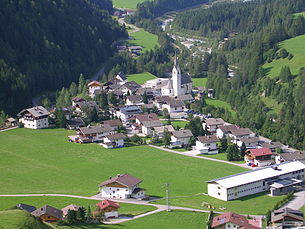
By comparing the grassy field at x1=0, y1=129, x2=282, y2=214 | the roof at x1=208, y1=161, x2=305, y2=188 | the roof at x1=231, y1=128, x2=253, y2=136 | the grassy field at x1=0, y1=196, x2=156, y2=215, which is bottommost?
the grassy field at x1=0, y1=129, x2=282, y2=214

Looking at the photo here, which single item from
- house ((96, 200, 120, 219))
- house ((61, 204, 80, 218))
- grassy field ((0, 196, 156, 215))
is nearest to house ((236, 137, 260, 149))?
grassy field ((0, 196, 156, 215))

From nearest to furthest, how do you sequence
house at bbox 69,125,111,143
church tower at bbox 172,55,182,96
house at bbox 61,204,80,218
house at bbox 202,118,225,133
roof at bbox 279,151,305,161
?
1. house at bbox 61,204,80,218
2. roof at bbox 279,151,305,161
3. house at bbox 69,125,111,143
4. house at bbox 202,118,225,133
5. church tower at bbox 172,55,182,96

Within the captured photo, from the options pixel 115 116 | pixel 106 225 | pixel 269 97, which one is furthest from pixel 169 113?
pixel 106 225

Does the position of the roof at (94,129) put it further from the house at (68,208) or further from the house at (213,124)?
the house at (68,208)

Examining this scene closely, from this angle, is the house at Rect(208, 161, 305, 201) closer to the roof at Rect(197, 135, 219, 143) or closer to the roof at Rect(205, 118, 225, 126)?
the roof at Rect(197, 135, 219, 143)

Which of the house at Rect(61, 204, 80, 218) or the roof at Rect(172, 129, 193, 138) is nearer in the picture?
the house at Rect(61, 204, 80, 218)

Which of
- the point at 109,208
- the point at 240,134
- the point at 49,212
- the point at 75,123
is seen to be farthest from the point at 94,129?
the point at 49,212

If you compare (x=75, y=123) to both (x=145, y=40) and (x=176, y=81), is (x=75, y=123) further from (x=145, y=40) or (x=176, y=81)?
(x=145, y=40)
